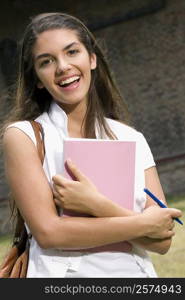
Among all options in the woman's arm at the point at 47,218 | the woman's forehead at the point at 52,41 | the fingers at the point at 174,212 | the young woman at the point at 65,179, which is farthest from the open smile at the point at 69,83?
the fingers at the point at 174,212

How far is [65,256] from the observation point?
→ 2.34 metres

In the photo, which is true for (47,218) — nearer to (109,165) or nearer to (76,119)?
(109,165)

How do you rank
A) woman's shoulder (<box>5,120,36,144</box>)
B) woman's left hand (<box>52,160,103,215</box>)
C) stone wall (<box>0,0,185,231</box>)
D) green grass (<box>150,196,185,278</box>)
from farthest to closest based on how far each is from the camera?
stone wall (<box>0,0,185,231</box>) → green grass (<box>150,196,185,278</box>) → woman's shoulder (<box>5,120,36,144</box>) → woman's left hand (<box>52,160,103,215</box>)

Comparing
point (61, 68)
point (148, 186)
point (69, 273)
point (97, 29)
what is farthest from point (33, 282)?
point (97, 29)

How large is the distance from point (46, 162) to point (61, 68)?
1.04 ft

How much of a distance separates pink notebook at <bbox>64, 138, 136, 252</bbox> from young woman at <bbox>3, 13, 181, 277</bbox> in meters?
0.05

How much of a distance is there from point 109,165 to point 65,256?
12.6 inches

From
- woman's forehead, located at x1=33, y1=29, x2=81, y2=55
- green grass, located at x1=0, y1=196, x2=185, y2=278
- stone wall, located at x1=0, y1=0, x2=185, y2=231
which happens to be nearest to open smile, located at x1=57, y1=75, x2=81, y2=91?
woman's forehead, located at x1=33, y1=29, x2=81, y2=55

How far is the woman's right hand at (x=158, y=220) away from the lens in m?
2.38

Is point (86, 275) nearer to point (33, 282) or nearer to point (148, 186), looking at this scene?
point (33, 282)

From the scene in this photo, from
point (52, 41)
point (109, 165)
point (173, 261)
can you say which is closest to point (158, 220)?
point (109, 165)

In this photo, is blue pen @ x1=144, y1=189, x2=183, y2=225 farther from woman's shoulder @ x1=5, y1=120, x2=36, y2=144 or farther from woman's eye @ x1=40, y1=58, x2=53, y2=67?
woman's eye @ x1=40, y1=58, x2=53, y2=67

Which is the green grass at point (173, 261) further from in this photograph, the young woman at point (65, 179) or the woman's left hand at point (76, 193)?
the woman's left hand at point (76, 193)

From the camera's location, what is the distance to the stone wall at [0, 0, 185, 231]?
13562 millimetres
